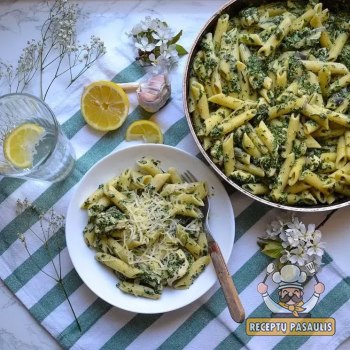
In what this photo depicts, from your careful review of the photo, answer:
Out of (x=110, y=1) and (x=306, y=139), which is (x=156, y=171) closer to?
(x=306, y=139)

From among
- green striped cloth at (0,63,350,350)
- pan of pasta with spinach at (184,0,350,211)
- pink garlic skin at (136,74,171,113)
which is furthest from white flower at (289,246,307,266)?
pink garlic skin at (136,74,171,113)

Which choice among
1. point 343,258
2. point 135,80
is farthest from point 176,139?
point 343,258

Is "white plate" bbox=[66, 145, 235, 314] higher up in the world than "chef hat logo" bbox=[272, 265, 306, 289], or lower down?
higher up

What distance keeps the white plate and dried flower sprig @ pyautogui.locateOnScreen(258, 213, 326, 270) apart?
185mm

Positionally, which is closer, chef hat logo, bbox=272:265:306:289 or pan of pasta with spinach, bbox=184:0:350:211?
pan of pasta with spinach, bbox=184:0:350:211

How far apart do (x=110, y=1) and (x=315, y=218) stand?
4.45ft

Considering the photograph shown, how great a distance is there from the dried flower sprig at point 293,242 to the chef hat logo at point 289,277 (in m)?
0.03

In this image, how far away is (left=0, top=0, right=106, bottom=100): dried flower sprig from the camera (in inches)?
80.0

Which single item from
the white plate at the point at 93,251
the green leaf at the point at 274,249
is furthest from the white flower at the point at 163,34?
the green leaf at the point at 274,249

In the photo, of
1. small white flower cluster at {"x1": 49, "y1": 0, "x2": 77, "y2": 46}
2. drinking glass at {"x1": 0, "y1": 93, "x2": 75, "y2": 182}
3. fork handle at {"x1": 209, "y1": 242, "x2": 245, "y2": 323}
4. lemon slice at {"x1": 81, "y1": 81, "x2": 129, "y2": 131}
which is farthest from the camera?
small white flower cluster at {"x1": 49, "y1": 0, "x2": 77, "y2": 46}

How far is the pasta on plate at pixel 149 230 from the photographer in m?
1.79

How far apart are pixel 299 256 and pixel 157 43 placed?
43.1 inches

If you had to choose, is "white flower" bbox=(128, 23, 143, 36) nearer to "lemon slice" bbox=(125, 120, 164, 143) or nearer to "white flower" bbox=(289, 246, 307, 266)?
"lemon slice" bbox=(125, 120, 164, 143)

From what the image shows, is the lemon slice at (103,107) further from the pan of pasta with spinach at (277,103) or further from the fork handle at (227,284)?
the fork handle at (227,284)
